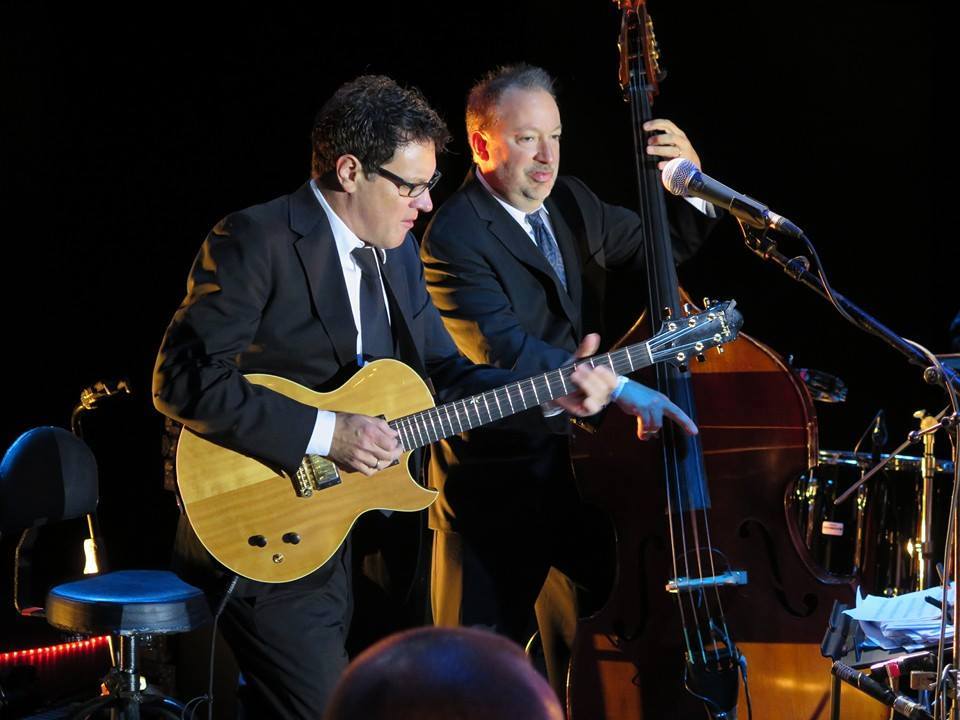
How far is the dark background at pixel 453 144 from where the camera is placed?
17.3 feet

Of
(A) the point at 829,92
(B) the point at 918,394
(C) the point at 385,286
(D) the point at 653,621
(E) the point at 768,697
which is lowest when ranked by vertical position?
(E) the point at 768,697

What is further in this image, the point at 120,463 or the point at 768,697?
the point at 120,463

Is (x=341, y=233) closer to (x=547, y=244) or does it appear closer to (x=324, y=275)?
(x=324, y=275)

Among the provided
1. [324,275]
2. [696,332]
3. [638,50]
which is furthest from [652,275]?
[324,275]

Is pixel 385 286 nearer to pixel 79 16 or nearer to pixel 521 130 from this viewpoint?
pixel 521 130

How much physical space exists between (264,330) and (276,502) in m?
0.44

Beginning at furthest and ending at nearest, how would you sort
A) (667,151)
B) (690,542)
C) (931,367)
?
1. (667,151)
2. (690,542)
3. (931,367)

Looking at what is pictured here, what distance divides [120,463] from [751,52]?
3716mm

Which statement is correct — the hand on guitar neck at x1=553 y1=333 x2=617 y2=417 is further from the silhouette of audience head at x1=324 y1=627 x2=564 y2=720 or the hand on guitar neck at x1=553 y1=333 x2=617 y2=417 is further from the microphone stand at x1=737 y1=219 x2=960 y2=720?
the silhouette of audience head at x1=324 y1=627 x2=564 y2=720

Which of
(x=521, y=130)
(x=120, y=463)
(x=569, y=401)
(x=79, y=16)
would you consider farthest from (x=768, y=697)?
(x=79, y=16)

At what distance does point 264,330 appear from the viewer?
9.61 feet

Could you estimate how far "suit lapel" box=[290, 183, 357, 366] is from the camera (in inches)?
117

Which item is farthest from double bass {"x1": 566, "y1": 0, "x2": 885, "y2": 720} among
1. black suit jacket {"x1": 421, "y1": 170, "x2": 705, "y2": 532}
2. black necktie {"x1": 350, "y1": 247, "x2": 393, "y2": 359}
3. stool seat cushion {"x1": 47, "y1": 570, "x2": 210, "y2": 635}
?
stool seat cushion {"x1": 47, "y1": 570, "x2": 210, "y2": 635}

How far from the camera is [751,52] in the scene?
5273 millimetres
